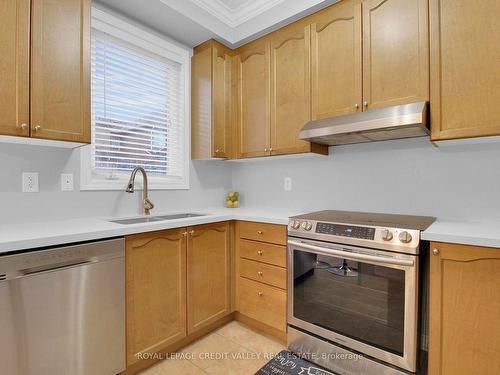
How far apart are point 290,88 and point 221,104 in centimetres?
67

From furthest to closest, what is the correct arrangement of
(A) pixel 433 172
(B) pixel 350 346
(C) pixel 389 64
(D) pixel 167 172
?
(D) pixel 167 172
(A) pixel 433 172
(C) pixel 389 64
(B) pixel 350 346

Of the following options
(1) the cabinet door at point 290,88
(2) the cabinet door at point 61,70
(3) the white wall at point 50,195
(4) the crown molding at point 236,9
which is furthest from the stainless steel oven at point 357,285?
(4) the crown molding at point 236,9

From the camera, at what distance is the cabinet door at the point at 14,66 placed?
4.23ft

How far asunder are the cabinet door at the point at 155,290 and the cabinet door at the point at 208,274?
0.23 feet

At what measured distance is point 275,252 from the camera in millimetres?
1915

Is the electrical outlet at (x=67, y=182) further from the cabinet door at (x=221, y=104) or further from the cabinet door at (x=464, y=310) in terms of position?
the cabinet door at (x=464, y=310)

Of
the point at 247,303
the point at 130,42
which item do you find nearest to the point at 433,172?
the point at 247,303

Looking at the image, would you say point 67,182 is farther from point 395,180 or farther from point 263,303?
point 395,180

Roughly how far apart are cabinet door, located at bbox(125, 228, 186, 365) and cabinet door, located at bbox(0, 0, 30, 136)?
0.83 metres

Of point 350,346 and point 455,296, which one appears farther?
point 350,346

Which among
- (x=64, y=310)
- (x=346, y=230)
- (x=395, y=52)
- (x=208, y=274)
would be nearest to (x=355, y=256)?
(x=346, y=230)

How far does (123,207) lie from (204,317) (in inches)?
41.3

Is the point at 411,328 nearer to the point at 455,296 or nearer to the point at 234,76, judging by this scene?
the point at 455,296

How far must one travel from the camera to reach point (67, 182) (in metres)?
1.77
